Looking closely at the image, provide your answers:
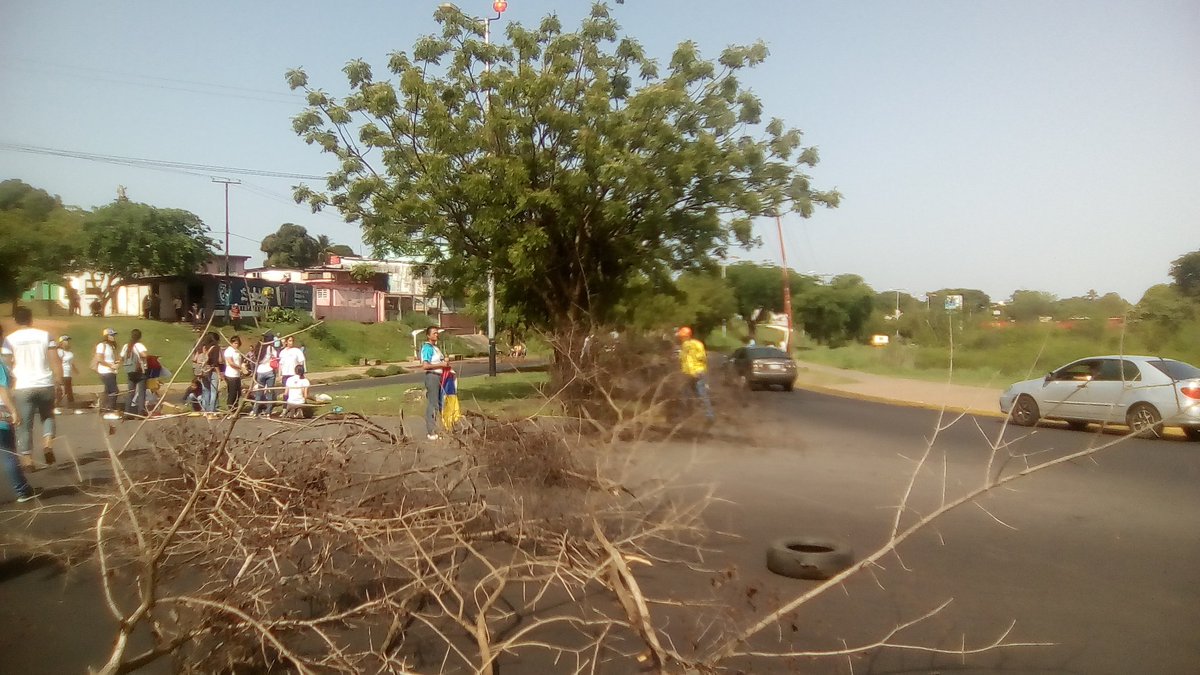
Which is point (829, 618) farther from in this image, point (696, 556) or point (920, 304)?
point (920, 304)

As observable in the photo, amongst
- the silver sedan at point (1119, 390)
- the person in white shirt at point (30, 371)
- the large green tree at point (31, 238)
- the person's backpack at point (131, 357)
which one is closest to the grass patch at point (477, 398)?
the person's backpack at point (131, 357)

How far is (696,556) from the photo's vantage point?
20.1 feet

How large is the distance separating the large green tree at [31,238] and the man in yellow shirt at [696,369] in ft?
22.4

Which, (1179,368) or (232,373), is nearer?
(1179,368)

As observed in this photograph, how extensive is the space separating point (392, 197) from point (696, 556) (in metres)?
9.94

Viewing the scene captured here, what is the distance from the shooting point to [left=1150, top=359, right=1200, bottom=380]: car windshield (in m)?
8.29

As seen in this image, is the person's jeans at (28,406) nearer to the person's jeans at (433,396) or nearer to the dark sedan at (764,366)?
the person's jeans at (433,396)

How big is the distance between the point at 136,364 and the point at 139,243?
5.66ft

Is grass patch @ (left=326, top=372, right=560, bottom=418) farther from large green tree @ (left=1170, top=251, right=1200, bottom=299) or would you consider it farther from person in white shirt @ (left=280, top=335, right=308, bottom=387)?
large green tree @ (left=1170, top=251, right=1200, bottom=299)

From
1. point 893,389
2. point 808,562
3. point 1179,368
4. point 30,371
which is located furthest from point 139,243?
point 1179,368

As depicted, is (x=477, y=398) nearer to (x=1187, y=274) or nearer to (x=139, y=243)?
(x=139, y=243)

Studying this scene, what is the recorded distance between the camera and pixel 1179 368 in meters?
8.37

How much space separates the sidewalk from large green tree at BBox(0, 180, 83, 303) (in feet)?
29.4

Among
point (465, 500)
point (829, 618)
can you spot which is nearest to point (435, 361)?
point (465, 500)
